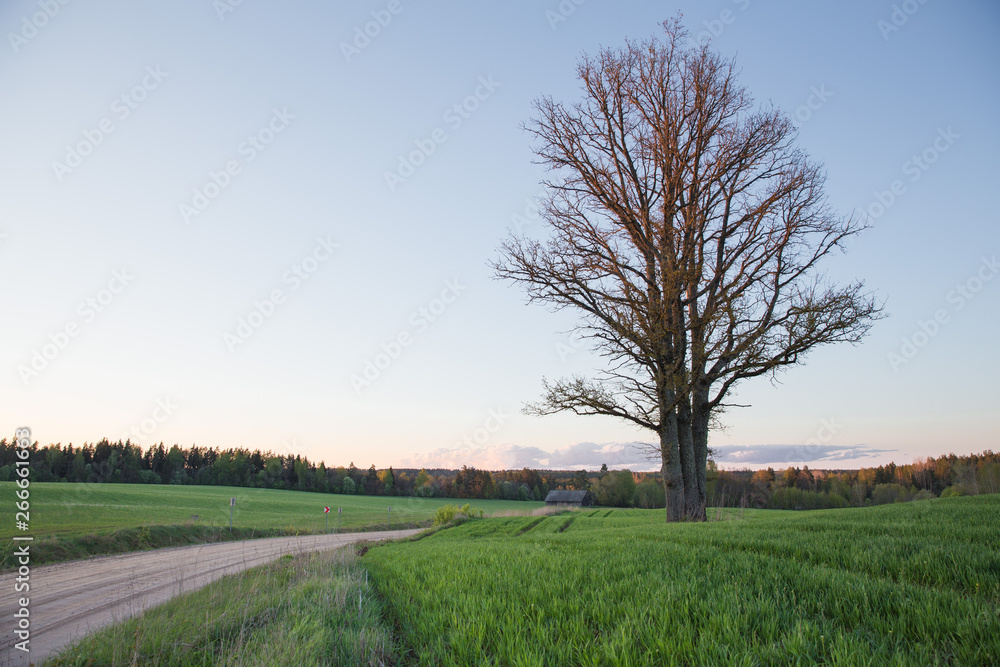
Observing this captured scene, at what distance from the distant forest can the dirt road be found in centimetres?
5746

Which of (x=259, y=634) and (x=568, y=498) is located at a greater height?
(x=259, y=634)

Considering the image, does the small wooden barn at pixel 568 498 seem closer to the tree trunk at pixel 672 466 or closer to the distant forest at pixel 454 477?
the distant forest at pixel 454 477

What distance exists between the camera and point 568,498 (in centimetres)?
8131

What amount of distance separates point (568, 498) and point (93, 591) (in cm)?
7655

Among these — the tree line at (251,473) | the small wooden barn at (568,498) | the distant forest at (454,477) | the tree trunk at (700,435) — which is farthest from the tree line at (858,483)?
the tree trunk at (700,435)

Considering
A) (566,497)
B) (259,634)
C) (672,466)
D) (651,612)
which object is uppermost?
(672,466)

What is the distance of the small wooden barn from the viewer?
80500 mm

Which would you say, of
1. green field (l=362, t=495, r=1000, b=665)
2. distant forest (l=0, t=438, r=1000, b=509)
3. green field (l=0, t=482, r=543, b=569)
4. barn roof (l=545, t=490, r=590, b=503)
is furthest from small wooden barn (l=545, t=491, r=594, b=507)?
green field (l=362, t=495, r=1000, b=665)

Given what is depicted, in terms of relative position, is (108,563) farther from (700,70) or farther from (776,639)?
(700,70)

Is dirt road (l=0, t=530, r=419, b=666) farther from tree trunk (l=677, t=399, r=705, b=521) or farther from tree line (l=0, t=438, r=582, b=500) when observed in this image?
tree line (l=0, t=438, r=582, b=500)

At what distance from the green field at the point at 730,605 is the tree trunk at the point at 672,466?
25.9ft

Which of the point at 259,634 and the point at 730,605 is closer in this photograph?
the point at 730,605

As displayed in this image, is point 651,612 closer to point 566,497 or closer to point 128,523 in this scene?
point 128,523

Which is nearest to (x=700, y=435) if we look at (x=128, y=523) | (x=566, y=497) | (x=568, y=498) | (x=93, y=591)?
(x=93, y=591)
